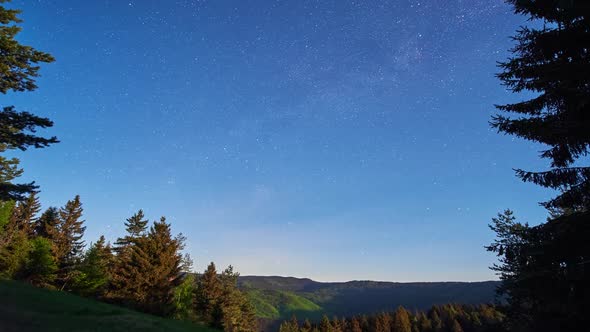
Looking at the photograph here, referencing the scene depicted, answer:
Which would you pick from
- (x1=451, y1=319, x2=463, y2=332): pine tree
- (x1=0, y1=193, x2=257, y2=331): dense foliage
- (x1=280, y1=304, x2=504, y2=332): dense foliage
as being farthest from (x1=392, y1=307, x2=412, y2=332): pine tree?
(x1=0, y1=193, x2=257, y2=331): dense foliage

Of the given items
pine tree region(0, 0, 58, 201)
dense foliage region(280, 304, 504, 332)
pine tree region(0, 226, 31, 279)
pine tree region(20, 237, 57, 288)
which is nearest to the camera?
pine tree region(0, 0, 58, 201)

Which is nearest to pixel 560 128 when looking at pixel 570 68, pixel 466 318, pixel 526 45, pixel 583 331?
pixel 570 68

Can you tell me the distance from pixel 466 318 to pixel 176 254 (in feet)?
377

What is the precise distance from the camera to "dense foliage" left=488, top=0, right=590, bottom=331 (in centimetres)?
980

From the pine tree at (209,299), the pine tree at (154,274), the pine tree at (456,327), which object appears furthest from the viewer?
the pine tree at (456,327)

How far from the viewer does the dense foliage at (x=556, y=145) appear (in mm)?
9805

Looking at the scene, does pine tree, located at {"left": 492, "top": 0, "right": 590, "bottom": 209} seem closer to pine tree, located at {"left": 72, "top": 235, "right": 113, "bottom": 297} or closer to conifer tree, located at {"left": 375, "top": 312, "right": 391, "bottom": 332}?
pine tree, located at {"left": 72, "top": 235, "right": 113, "bottom": 297}

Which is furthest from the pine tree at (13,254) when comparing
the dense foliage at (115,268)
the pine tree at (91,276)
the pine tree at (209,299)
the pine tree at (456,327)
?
the pine tree at (456,327)

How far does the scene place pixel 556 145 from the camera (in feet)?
40.4

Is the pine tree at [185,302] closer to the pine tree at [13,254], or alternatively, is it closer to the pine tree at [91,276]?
the pine tree at [91,276]

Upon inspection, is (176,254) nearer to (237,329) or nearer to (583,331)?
(237,329)

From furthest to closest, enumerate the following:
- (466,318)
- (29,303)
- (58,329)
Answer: (466,318) < (29,303) < (58,329)

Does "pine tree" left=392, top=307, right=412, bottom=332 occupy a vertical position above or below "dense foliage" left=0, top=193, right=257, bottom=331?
below

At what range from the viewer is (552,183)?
11.5 m
